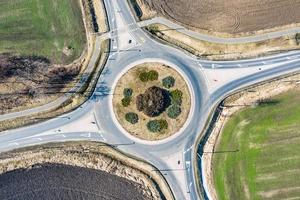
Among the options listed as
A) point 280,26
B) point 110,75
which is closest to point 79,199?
point 110,75

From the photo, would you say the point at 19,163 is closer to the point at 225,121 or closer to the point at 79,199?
the point at 79,199

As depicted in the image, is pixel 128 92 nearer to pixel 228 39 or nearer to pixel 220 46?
pixel 220 46

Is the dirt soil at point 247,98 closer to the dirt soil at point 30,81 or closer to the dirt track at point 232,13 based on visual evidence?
the dirt track at point 232,13

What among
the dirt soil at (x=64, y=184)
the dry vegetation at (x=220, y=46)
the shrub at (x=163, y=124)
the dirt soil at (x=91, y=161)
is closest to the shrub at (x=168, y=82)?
the shrub at (x=163, y=124)

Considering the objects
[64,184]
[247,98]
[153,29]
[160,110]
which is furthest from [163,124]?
[64,184]

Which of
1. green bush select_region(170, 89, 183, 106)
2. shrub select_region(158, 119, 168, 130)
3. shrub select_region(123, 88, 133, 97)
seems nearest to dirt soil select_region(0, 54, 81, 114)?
shrub select_region(123, 88, 133, 97)

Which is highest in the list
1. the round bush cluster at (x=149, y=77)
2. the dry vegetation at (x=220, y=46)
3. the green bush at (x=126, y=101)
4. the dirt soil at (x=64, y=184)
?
the dry vegetation at (x=220, y=46)

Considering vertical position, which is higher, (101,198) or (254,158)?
(254,158)
